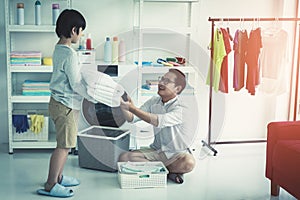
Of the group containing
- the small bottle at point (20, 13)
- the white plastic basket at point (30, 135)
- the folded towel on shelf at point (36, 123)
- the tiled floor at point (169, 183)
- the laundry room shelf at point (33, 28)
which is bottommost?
the tiled floor at point (169, 183)

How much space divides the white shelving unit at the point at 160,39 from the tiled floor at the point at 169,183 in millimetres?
752

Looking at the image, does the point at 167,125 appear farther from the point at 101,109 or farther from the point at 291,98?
the point at 291,98

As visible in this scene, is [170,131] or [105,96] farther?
[170,131]

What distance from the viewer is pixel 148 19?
4367mm

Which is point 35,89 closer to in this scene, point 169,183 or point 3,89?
point 3,89

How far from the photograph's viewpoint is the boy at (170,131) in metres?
3.48

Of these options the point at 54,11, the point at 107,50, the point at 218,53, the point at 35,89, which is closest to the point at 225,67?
the point at 218,53

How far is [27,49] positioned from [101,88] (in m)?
1.41

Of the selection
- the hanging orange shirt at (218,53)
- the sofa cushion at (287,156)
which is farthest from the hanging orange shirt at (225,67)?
the sofa cushion at (287,156)

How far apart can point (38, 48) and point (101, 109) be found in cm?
89

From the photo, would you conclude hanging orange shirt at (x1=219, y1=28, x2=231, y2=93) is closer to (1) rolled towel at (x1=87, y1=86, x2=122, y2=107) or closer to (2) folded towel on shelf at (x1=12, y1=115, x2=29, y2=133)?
(1) rolled towel at (x1=87, y1=86, x2=122, y2=107)

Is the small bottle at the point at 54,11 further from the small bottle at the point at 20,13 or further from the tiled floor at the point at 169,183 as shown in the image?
the tiled floor at the point at 169,183

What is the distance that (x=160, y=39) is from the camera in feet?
14.5

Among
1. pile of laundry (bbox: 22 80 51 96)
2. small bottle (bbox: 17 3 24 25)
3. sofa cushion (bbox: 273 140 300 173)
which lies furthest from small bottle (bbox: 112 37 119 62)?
sofa cushion (bbox: 273 140 300 173)
